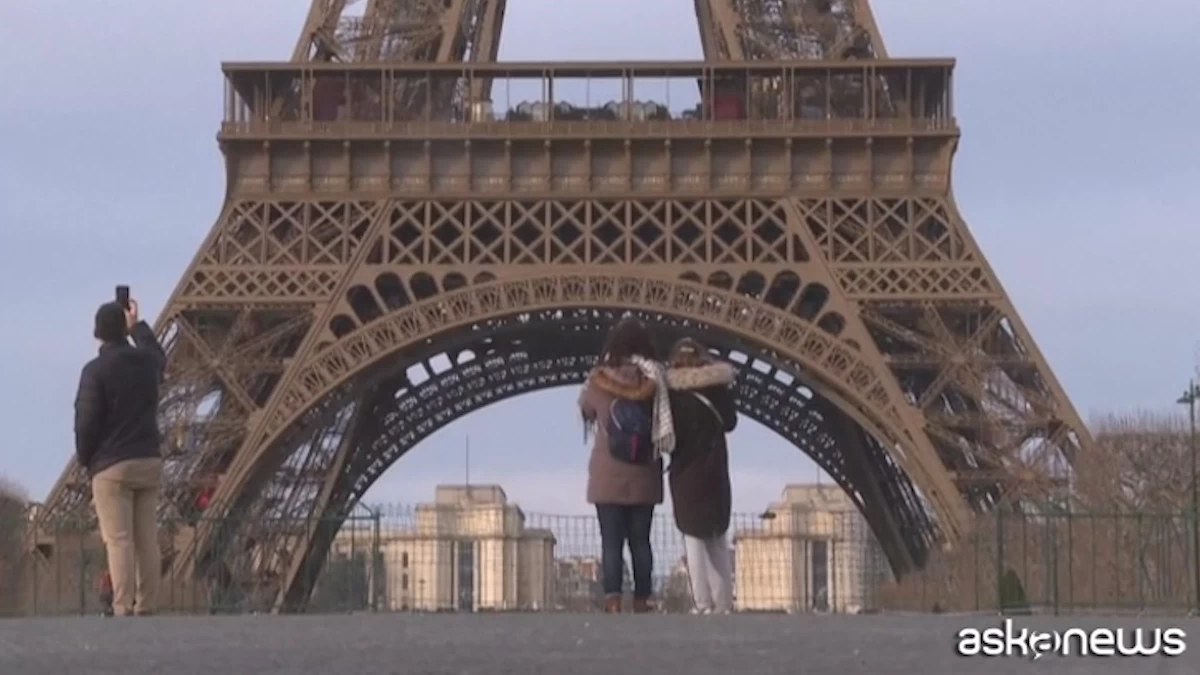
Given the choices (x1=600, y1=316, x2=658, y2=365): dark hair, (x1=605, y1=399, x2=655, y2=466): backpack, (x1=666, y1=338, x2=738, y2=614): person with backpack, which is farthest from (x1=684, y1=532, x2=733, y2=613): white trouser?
(x1=600, y1=316, x2=658, y2=365): dark hair

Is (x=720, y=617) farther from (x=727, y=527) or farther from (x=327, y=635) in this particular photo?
(x=327, y=635)

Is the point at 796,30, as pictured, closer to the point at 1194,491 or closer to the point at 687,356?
the point at 1194,491

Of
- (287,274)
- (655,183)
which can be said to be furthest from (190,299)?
(655,183)

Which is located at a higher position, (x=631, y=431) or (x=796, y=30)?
(x=796, y=30)

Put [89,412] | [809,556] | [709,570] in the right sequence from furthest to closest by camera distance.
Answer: [809,556], [709,570], [89,412]

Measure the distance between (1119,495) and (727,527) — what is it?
2370 cm

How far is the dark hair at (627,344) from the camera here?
18344 millimetres

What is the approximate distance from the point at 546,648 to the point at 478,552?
243 feet

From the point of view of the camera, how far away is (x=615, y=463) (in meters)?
18.2

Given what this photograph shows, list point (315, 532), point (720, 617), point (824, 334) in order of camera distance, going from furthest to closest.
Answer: point (824, 334) → point (315, 532) → point (720, 617)

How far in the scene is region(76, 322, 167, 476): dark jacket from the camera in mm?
17328

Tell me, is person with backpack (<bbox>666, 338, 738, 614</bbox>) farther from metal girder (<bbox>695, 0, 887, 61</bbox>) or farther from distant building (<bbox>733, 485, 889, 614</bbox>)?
metal girder (<bbox>695, 0, 887, 61</bbox>)

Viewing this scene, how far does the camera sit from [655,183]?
4259cm

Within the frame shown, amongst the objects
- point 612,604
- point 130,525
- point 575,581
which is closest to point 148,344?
point 130,525
